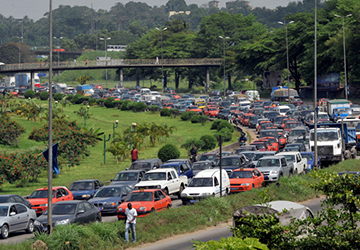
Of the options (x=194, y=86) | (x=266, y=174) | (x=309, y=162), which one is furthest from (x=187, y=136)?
(x=194, y=86)

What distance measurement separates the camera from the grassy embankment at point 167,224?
16.6 meters

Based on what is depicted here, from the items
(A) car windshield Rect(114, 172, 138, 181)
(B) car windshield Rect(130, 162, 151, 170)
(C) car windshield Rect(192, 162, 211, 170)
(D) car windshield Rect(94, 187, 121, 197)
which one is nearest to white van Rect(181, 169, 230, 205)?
(D) car windshield Rect(94, 187, 121, 197)

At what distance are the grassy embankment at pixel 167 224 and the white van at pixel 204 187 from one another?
4.69 feet

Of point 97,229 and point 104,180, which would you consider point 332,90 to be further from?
point 97,229

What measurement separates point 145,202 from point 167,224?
7.18 ft

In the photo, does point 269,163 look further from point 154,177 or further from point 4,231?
point 4,231

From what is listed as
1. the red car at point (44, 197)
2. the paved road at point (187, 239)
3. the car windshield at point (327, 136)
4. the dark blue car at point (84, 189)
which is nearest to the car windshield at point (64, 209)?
the paved road at point (187, 239)

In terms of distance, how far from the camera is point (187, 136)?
57.6m

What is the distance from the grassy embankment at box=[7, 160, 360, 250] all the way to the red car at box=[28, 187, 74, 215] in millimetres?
6860

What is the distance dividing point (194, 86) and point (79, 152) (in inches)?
4341

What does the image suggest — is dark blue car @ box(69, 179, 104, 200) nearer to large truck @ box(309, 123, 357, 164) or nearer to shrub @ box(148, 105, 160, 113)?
large truck @ box(309, 123, 357, 164)

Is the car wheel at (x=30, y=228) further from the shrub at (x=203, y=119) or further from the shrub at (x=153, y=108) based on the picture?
the shrub at (x=153, y=108)

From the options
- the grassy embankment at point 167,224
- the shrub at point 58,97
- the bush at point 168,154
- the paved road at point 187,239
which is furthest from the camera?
the shrub at point 58,97

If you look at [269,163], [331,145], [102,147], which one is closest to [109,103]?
[102,147]
